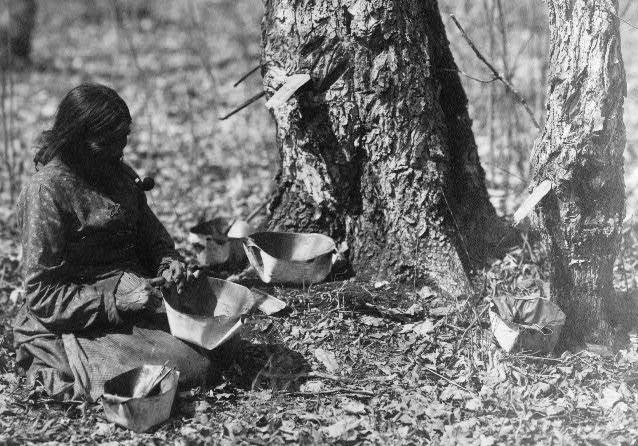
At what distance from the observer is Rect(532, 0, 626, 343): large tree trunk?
3.51 m

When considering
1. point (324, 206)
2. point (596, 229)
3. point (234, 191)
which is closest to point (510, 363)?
point (596, 229)

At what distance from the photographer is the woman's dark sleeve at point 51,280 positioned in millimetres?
3562

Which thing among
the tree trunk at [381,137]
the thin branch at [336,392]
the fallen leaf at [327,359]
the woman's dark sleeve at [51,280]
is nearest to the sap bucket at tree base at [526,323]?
the tree trunk at [381,137]

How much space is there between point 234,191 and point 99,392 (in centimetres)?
385

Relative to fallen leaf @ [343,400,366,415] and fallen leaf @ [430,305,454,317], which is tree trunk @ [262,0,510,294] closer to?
fallen leaf @ [430,305,454,317]

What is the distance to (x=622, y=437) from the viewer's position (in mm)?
3453

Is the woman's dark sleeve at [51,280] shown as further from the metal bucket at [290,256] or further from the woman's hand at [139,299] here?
the metal bucket at [290,256]

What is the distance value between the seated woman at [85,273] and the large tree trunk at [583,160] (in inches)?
77.8

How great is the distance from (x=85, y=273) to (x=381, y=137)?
188 centimetres

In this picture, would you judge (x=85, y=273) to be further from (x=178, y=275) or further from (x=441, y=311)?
(x=441, y=311)

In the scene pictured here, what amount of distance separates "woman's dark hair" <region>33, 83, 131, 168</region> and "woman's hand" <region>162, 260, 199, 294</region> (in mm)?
731

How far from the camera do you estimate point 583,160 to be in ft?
12.0

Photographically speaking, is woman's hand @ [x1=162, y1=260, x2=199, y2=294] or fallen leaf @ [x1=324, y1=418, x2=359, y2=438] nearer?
fallen leaf @ [x1=324, y1=418, x2=359, y2=438]

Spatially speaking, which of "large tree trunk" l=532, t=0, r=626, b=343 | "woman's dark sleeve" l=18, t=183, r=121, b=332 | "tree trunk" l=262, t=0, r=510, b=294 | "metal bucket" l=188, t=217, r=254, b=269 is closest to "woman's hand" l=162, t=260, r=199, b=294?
"woman's dark sleeve" l=18, t=183, r=121, b=332
